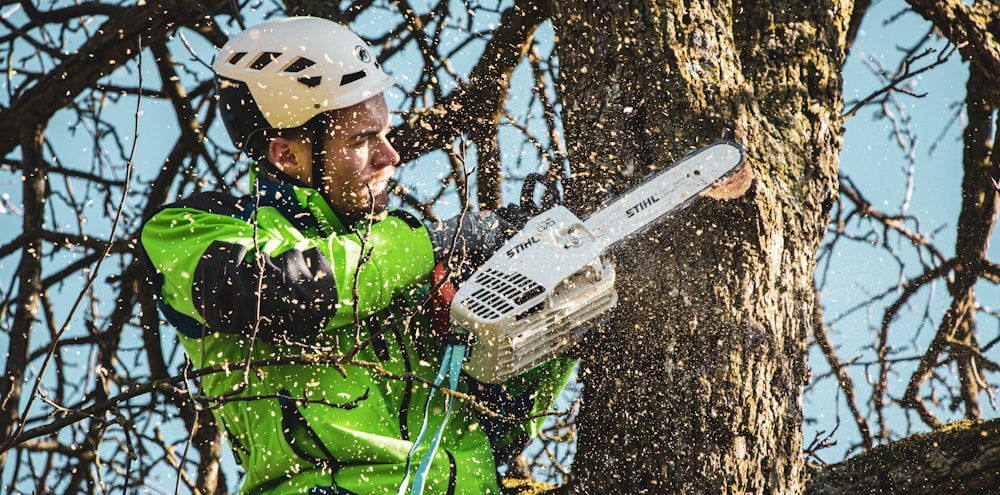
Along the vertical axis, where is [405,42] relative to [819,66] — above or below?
above

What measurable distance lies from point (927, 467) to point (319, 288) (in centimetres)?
154

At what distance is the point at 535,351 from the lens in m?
2.28

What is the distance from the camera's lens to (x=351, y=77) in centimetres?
273

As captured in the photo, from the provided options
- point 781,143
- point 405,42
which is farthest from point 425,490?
point 405,42

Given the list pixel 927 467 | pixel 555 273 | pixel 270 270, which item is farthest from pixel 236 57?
pixel 927 467

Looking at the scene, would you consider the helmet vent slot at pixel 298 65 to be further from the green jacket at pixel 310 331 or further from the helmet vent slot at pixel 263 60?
the green jacket at pixel 310 331

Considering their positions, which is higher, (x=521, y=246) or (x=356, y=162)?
(x=356, y=162)

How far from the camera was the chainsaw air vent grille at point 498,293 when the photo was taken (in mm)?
2148

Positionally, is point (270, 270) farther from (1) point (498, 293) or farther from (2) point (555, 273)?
(2) point (555, 273)

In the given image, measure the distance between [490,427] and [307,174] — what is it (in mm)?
930

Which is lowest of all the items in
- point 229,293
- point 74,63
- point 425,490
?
point 425,490

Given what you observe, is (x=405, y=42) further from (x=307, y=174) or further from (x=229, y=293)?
(x=229, y=293)

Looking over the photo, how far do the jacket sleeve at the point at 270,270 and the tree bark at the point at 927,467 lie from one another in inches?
46.7

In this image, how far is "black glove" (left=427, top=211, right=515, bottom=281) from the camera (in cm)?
230
